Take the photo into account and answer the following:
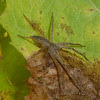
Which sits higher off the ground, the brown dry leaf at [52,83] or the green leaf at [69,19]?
the green leaf at [69,19]

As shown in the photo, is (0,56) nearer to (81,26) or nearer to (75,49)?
(75,49)

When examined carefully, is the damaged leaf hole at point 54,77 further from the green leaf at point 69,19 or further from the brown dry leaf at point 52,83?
the green leaf at point 69,19

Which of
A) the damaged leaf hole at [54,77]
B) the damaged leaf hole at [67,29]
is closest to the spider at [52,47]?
the damaged leaf hole at [54,77]

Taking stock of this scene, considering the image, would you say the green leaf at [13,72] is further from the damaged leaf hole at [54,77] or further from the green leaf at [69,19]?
the green leaf at [69,19]

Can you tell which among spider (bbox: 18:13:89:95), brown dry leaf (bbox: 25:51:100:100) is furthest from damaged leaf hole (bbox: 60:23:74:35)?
brown dry leaf (bbox: 25:51:100:100)

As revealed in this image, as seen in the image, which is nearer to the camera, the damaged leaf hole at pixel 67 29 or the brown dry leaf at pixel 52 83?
the brown dry leaf at pixel 52 83

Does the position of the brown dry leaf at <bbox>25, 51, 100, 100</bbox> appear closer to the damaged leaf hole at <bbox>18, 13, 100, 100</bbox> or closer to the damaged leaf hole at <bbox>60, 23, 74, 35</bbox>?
the damaged leaf hole at <bbox>18, 13, 100, 100</bbox>
